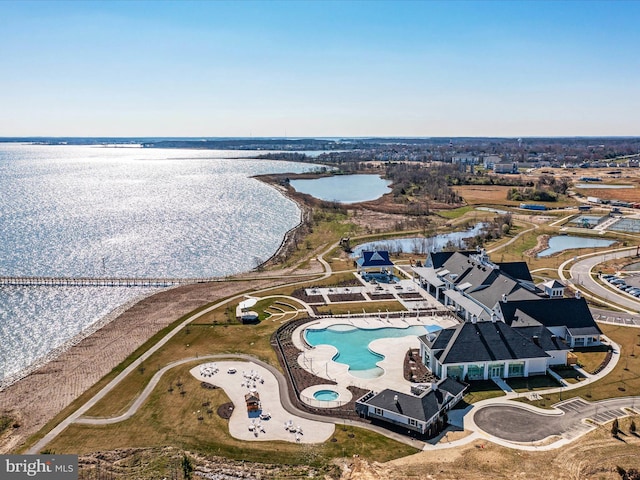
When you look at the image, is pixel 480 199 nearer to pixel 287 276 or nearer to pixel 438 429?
pixel 287 276

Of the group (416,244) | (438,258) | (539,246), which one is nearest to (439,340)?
(438,258)

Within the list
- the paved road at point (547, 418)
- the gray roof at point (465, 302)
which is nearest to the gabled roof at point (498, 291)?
the gray roof at point (465, 302)

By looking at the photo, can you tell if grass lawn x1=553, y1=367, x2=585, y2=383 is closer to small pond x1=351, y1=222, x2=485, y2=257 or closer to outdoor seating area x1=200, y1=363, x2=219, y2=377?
outdoor seating area x1=200, y1=363, x2=219, y2=377

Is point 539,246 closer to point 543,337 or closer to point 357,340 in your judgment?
point 543,337

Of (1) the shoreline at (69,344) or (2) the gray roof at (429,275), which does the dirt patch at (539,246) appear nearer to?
(2) the gray roof at (429,275)

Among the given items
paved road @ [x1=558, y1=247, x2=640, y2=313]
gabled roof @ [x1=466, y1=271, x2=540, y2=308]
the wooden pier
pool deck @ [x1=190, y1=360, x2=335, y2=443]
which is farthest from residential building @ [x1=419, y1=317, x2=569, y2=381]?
the wooden pier

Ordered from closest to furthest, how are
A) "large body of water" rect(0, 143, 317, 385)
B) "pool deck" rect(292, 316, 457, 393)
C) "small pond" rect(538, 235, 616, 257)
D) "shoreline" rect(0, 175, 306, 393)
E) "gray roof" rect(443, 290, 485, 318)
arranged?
"pool deck" rect(292, 316, 457, 393), "shoreline" rect(0, 175, 306, 393), "gray roof" rect(443, 290, 485, 318), "large body of water" rect(0, 143, 317, 385), "small pond" rect(538, 235, 616, 257)
